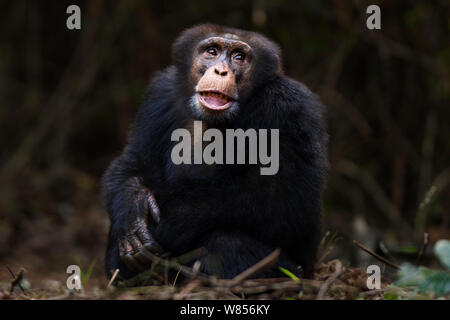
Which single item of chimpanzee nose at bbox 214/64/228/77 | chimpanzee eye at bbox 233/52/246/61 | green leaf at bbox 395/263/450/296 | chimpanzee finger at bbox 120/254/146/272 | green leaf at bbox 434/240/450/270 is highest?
chimpanzee eye at bbox 233/52/246/61

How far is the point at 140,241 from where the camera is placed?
5320 mm

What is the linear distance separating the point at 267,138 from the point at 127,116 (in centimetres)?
701

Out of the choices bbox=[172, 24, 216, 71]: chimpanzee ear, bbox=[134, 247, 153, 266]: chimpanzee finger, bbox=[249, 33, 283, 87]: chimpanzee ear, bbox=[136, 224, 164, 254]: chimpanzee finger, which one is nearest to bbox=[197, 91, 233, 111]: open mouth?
bbox=[249, 33, 283, 87]: chimpanzee ear

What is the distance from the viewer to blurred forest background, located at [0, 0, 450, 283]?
1012 cm

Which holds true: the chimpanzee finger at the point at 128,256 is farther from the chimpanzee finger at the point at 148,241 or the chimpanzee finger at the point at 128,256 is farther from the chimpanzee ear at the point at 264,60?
the chimpanzee ear at the point at 264,60

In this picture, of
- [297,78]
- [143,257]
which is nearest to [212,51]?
[143,257]

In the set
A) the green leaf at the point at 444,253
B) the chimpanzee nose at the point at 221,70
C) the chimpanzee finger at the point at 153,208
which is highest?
the chimpanzee nose at the point at 221,70

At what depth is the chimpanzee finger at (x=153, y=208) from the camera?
541 centimetres

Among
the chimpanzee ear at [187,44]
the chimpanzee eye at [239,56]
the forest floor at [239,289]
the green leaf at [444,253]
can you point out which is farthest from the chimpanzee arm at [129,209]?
the green leaf at [444,253]

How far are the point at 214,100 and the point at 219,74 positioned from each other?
0.71 feet

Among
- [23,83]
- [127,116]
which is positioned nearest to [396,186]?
[127,116]

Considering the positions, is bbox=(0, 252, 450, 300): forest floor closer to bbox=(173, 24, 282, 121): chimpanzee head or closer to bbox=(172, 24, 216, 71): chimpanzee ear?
bbox=(173, 24, 282, 121): chimpanzee head
